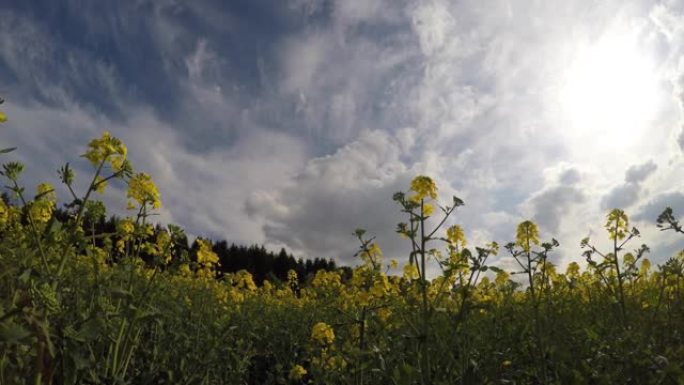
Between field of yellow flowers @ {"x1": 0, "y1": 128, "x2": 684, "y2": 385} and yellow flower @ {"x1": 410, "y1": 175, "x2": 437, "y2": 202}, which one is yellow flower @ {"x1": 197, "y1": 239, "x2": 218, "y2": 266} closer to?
field of yellow flowers @ {"x1": 0, "y1": 128, "x2": 684, "y2": 385}

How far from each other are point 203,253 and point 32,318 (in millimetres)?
4833

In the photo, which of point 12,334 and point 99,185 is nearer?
point 12,334

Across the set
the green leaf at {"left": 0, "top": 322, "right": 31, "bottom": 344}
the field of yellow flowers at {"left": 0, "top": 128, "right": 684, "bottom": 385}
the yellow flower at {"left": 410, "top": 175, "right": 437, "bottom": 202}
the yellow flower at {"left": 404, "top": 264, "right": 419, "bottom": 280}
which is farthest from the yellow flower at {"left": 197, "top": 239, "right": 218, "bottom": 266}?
the green leaf at {"left": 0, "top": 322, "right": 31, "bottom": 344}

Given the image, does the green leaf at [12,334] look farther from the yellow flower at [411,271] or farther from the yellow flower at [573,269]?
the yellow flower at [573,269]

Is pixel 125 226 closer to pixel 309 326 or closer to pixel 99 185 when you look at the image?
pixel 99 185

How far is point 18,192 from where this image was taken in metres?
2.71

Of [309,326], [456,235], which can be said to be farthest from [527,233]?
[309,326]

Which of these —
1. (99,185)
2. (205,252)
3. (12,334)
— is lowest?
(12,334)

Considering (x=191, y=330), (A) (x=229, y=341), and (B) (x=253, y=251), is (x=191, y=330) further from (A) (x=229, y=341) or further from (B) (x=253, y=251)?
(B) (x=253, y=251)

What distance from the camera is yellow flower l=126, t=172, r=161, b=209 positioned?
12.2 feet

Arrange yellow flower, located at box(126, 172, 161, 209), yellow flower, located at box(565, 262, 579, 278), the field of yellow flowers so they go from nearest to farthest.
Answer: the field of yellow flowers, yellow flower, located at box(126, 172, 161, 209), yellow flower, located at box(565, 262, 579, 278)

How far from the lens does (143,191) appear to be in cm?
373

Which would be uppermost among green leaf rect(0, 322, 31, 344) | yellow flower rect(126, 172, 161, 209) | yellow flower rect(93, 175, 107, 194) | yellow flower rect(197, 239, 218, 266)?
yellow flower rect(197, 239, 218, 266)

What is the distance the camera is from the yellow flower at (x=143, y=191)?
3.72 m
